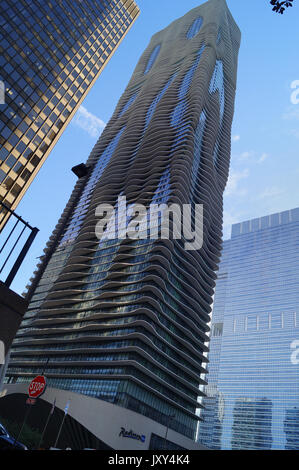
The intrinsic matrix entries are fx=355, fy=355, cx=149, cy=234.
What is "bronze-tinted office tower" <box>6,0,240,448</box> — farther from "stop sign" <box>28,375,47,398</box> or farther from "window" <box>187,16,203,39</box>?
"stop sign" <box>28,375,47,398</box>

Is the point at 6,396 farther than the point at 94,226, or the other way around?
the point at 94,226

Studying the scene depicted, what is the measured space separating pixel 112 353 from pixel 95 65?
64958mm

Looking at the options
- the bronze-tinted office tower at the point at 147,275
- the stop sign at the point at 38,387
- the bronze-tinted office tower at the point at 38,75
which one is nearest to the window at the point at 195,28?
the bronze-tinted office tower at the point at 147,275

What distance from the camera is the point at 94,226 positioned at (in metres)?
123

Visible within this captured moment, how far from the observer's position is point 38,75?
51.4m

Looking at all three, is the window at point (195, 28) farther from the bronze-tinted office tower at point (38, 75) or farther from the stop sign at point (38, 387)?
the stop sign at point (38, 387)

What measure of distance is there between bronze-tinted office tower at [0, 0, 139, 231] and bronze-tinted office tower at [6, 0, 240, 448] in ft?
64.9

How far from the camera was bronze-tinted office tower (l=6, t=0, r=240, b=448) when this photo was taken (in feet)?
290

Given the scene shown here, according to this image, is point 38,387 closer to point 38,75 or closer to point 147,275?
point 38,75

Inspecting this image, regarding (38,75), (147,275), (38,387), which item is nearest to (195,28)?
(147,275)

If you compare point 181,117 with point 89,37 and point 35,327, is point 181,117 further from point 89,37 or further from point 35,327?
point 35,327

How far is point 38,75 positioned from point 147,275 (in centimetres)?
5766
